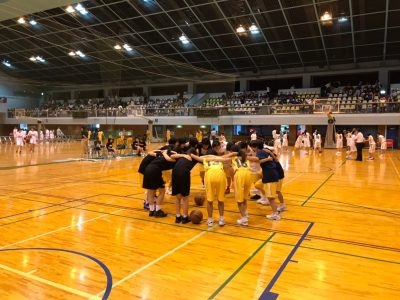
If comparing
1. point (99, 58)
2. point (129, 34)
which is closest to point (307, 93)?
point (129, 34)

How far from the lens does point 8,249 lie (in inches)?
216

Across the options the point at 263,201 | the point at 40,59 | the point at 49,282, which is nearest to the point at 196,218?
the point at 263,201

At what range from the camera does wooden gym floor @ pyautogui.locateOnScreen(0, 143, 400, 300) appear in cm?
424

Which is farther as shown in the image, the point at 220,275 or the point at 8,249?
the point at 8,249

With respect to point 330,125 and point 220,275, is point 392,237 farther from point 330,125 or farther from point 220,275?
point 330,125

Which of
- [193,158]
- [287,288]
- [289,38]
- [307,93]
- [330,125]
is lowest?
[287,288]

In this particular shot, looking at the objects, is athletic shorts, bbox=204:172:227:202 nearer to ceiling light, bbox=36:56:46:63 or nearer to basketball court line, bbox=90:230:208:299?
basketball court line, bbox=90:230:208:299

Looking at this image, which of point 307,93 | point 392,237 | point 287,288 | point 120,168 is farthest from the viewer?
point 307,93

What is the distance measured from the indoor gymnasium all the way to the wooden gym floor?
0.03m

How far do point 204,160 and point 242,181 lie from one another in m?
0.84

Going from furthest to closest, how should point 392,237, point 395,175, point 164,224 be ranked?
point 395,175 < point 164,224 < point 392,237

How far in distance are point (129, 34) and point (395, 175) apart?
930 inches

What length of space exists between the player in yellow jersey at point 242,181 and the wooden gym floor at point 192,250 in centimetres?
35

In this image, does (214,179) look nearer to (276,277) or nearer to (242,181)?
(242,181)
